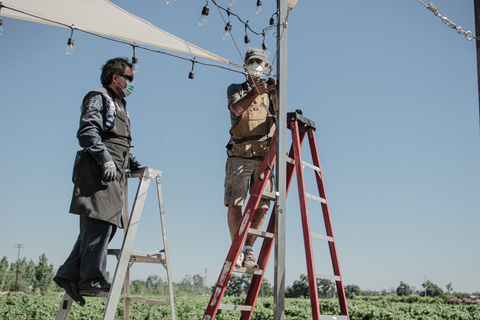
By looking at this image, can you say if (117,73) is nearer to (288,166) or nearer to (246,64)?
(246,64)

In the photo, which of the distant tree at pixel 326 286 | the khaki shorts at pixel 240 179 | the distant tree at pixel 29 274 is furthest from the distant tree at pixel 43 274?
the khaki shorts at pixel 240 179

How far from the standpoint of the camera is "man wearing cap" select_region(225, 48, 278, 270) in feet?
11.6

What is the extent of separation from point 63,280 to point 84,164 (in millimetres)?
791

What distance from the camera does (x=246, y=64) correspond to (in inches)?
145

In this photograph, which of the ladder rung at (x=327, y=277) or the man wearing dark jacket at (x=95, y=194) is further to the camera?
the ladder rung at (x=327, y=277)

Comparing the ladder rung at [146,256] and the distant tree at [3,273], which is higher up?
the ladder rung at [146,256]

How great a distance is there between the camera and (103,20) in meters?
3.35

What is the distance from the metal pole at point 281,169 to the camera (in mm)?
2957

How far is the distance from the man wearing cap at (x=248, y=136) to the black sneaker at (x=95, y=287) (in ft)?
→ 4.06

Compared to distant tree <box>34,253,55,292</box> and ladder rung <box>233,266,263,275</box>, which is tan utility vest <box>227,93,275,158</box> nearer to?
ladder rung <box>233,266,263,275</box>

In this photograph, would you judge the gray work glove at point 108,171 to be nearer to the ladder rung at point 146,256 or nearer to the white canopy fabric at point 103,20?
the ladder rung at point 146,256

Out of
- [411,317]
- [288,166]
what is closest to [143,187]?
[288,166]

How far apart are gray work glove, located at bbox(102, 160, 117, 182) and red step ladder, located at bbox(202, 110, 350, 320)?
104 cm

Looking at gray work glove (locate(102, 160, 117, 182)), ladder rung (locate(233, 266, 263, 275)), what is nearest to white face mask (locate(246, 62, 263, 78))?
gray work glove (locate(102, 160, 117, 182))
